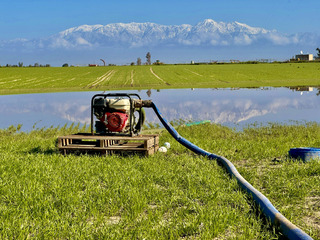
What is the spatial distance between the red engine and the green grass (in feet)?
4.14

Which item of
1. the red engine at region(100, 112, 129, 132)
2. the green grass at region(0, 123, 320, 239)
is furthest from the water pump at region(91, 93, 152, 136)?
the green grass at region(0, 123, 320, 239)

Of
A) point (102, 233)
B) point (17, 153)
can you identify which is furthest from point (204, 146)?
point (102, 233)

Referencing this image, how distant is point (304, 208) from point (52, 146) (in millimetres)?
7873

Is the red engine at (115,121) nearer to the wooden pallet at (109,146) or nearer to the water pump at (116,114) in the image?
the water pump at (116,114)

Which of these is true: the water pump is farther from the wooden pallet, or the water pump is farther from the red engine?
the wooden pallet

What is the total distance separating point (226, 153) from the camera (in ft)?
35.9

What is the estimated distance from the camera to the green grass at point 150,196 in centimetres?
546

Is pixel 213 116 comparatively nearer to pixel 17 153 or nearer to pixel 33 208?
pixel 17 153

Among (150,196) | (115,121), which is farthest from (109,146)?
(150,196)

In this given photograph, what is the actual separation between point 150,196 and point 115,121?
15.0ft

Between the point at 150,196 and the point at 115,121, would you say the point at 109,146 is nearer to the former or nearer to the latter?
the point at 115,121

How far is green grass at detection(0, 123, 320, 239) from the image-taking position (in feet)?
17.9

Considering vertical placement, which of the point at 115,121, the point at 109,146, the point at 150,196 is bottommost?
the point at 150,196

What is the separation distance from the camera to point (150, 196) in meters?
6.82
